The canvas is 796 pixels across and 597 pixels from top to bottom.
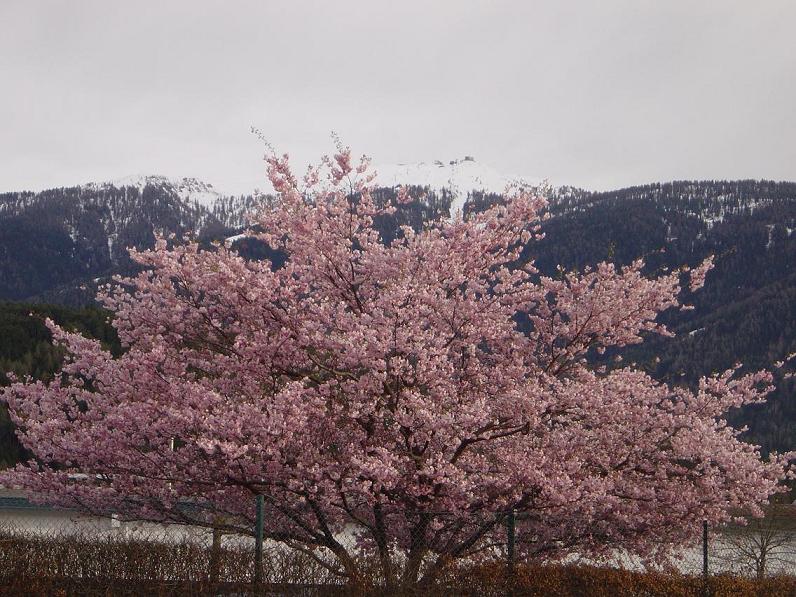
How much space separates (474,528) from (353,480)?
261 cm

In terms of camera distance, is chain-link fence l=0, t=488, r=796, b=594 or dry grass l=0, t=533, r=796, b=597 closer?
dry grass l=0, t=533, r=796, b=597

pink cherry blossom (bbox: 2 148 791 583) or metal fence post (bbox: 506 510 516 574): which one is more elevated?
pink cherry blossom (bbox: 2 148 791 583)

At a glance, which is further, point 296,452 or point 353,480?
point 296,452

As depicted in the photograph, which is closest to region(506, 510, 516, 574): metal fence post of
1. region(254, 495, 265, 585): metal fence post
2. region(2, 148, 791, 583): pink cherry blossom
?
region(2, 148, 791, 583): pink cherry blossom

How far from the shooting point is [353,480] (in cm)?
1041

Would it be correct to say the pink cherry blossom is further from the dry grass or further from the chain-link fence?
the dry grass

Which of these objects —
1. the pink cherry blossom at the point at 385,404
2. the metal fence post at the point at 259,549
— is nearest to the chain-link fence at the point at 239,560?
the metal fence post at the point at 259,549

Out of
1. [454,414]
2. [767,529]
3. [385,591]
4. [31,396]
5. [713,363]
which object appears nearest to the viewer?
[385,591]

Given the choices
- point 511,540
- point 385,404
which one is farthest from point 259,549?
point 511,540

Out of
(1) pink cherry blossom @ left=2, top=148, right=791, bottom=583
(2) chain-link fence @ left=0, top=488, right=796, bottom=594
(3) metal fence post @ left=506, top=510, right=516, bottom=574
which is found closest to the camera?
(2) chain-link fence @ left=0, top=488, right=796, bottom=594

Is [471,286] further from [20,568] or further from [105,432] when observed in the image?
[20,568]

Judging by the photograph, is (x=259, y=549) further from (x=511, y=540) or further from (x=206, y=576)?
(x=511, y=540)

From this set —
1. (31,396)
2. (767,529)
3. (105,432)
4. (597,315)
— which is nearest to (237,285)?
(105,432)

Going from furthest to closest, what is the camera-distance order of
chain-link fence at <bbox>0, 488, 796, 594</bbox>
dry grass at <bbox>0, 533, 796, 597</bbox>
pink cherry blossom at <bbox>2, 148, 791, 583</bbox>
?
pink cherry blossom at <bbox>2, 148, 791, 583</bbox>, chain-link fence at <bbox>0, 488, 796, 594</bbox>, dry grass at <bbox>0, 533, 796, 597</bbox>
